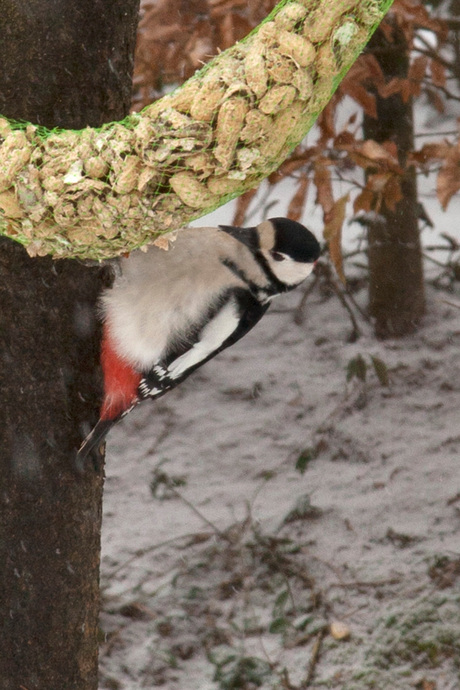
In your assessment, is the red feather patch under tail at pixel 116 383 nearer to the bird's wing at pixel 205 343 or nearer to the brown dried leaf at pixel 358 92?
the bird's wing at pixel 205 343

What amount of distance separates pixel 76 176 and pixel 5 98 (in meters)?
0.28

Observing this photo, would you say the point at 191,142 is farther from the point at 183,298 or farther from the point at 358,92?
the point at 358,92

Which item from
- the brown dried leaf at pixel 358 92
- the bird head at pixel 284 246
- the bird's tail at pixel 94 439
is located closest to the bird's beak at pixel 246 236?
the bird head at pixel 284 246

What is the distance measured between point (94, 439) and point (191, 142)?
1.79ft

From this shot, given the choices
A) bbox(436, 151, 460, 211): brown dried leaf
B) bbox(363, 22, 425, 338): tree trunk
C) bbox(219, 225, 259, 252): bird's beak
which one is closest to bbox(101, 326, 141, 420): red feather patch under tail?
bbox(219, 225, 259, 252): bird's beak

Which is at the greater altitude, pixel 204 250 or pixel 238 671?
pixel 204 250

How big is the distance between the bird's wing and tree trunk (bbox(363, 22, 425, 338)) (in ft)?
5.76

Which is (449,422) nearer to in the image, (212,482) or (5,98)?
(212,482)

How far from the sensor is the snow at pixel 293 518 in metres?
2.51

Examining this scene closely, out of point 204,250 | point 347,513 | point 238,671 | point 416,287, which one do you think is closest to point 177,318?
point 204,250

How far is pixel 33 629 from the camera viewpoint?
1.39m

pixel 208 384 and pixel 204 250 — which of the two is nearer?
pixel 204 250

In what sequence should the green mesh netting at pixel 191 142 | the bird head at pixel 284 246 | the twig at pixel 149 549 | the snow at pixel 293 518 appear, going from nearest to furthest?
the green mesh netting at pixel 191 142 → the bird head at pixel 284 246 → the snow at pixel 293 518 → the twig at pixel 149 549

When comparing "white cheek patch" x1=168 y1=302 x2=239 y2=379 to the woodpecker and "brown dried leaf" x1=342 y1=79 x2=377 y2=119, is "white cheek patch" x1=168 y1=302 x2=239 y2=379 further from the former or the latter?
"brown dried leaf" x1=342 y1=79 x2=377 y2=119
